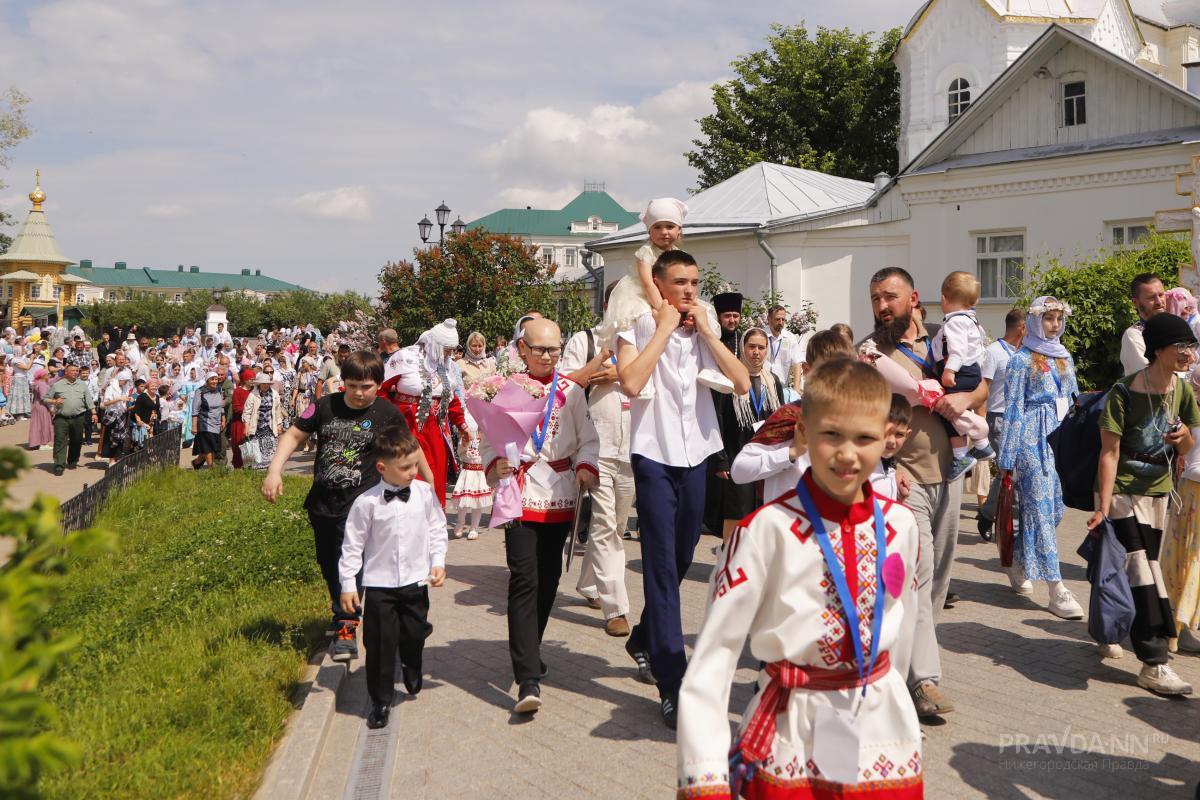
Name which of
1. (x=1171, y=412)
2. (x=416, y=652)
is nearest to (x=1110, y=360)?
(x=1171, y=412)

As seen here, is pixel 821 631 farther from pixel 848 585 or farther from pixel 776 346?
pixel 776 346

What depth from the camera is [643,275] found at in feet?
17.0

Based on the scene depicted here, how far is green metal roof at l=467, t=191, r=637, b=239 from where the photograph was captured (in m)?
113

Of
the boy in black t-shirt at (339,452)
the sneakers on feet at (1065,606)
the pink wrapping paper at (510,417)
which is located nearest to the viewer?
the pink wrapping paper at (510,417)

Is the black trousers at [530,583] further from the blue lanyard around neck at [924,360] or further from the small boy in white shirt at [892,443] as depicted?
the blue lanyard around neck at [924,360]

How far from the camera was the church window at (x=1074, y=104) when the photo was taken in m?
23.8

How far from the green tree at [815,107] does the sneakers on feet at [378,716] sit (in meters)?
37.9

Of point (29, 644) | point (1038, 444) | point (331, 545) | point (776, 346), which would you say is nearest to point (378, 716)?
point (331, 545)

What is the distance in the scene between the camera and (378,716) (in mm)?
5211

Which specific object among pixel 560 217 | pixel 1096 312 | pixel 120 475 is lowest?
pixel 120 475

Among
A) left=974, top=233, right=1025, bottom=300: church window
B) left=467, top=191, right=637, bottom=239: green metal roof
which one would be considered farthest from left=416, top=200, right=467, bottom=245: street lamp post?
left=467, top=191, right=637, bottom=239: green metal roof

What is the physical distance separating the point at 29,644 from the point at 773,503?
5.82 ft

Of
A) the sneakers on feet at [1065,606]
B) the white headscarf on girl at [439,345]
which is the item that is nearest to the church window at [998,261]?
the white headscarf on girl at [439,345]

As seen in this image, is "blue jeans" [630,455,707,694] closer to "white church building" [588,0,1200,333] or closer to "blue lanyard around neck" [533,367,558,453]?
"blue lanyard around neck" [533,367,558,453]
